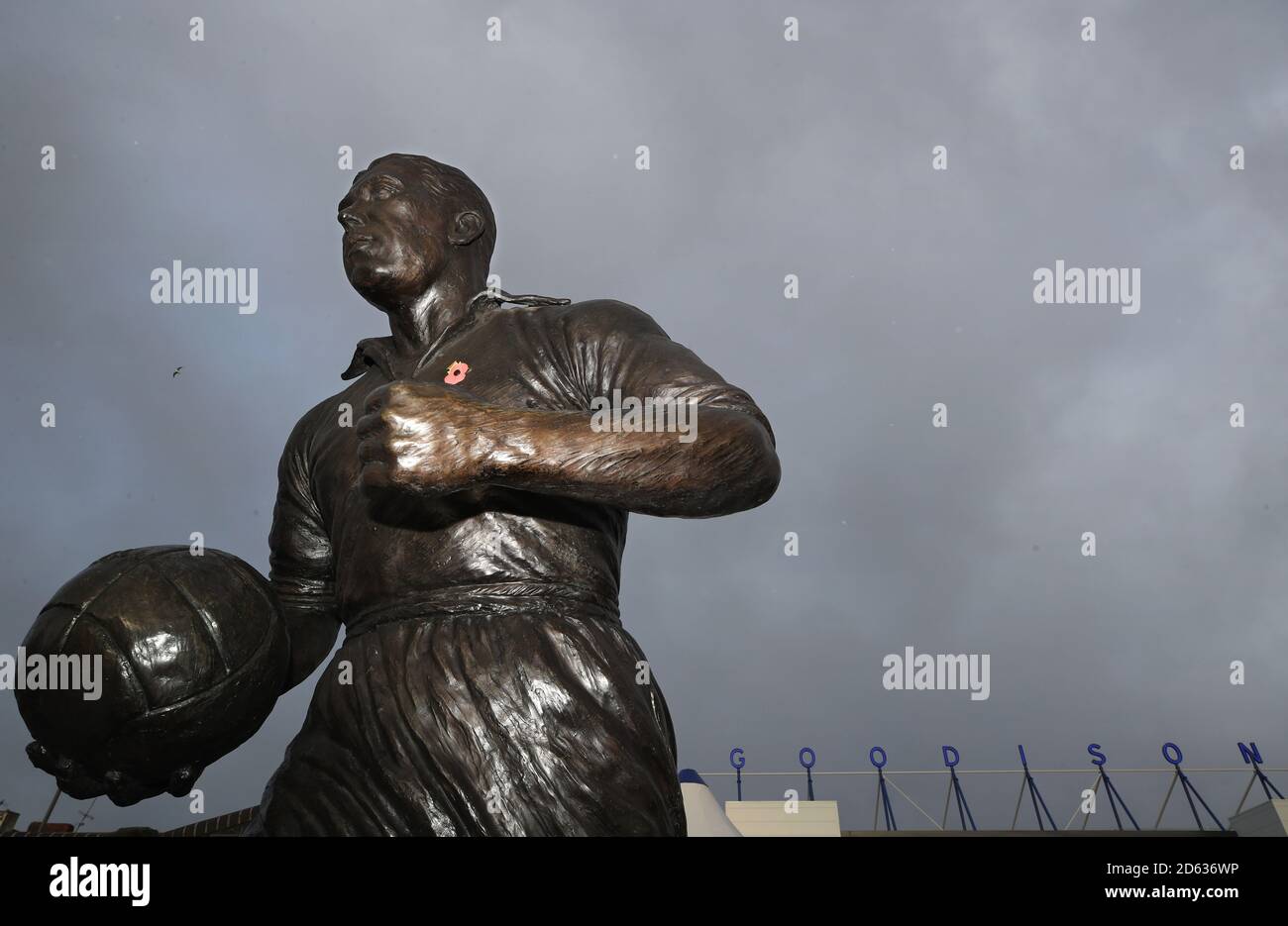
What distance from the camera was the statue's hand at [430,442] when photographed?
2273 mm

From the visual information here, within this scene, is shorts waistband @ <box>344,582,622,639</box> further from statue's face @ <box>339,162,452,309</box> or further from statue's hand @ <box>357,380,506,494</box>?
statue's face @ <box>339,162,452,309</box>

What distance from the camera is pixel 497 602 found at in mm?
2516

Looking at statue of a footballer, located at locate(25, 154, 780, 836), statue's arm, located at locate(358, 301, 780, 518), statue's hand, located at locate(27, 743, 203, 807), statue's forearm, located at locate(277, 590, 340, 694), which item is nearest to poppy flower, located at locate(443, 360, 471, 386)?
statue of a footballer, located at locate(25, 154, 780, 836)

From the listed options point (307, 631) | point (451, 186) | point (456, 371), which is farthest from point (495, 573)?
point (451, 186)

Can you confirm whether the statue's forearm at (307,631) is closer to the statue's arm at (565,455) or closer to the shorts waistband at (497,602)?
the shorts waistband at (497,602)

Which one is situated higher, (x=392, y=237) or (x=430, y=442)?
(x=392, y=237)

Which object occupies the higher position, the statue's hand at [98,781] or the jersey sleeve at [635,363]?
the jersey sleeve at [635,363]

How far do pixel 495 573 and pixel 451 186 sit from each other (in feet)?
3.73

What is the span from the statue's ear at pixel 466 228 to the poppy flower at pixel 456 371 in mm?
422

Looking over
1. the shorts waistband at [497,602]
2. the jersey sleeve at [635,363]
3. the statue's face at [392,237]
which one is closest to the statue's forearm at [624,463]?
the jersey sleeve at [635,363]

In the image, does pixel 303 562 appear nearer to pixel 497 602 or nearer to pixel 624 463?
pixel 497 602

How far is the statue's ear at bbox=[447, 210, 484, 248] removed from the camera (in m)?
3.09
